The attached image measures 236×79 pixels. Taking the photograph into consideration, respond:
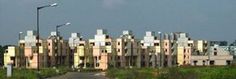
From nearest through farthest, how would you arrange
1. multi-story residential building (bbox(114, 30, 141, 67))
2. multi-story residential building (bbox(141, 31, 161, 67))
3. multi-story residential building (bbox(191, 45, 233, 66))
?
multi-story residential building (bbox(191, 45, 233, 66)) < multi-story residential building (bbox(141, 31, 161, 67)) < multi-story residential building (bbox(114, 30, 141, 67))

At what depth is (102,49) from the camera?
456ft

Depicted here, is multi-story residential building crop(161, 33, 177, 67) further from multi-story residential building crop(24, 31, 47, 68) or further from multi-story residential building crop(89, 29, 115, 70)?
multi-story residential building crop(24, 31, 47, 68)

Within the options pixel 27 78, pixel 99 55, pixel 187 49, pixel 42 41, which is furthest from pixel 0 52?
pixel 27 78

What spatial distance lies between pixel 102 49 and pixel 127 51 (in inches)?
278

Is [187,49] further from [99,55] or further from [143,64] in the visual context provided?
[99,55]

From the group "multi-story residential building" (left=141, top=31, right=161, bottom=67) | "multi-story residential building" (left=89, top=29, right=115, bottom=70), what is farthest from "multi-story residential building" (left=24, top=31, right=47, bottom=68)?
"multi-story residential building" (left=141, top=31, right=161, bottom=67)

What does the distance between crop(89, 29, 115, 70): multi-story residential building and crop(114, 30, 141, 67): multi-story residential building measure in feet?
7.54

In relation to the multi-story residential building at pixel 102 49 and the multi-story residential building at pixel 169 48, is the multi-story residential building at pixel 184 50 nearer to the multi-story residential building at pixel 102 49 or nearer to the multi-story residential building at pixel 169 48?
the multi-story residential building at pixel 169 48

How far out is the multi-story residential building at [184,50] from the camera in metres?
150

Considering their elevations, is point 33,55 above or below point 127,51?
below

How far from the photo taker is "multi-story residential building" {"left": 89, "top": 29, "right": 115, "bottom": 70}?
132000mm

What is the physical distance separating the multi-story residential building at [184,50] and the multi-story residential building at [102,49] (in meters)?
17.5

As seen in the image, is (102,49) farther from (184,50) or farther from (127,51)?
(184,50)

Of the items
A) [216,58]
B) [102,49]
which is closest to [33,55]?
[102,49]
